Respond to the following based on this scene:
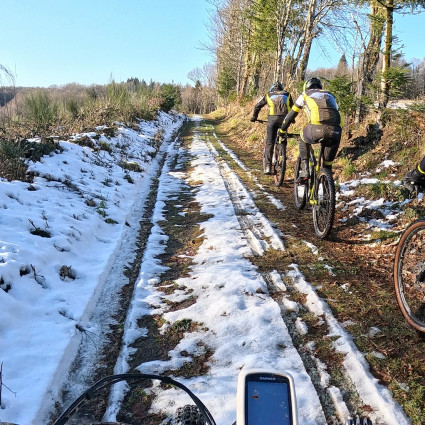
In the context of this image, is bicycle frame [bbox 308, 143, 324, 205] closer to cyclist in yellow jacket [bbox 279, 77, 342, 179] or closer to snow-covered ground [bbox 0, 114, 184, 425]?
cyclist in yellow jacket [bbox 279, 77, 342, 179]

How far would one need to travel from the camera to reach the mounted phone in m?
1.35

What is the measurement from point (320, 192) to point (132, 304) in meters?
3.07

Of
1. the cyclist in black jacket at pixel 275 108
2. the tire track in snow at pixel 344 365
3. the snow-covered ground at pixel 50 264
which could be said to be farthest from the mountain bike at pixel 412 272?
the cyclist in black jacket at pixel 275 108

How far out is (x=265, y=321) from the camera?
331cm

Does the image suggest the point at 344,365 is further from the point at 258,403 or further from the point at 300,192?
the point at 300,192

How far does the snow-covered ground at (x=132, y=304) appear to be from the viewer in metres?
2.53

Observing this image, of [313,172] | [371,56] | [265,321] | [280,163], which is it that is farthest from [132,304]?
[371,56]

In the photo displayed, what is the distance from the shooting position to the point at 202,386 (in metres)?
2.63

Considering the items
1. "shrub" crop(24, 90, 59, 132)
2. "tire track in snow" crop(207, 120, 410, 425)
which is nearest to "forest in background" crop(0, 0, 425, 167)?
"shrub" crop(24, 90, 59, 132)

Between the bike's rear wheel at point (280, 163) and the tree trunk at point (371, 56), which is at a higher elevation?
the tree trunk at point (371, 56)

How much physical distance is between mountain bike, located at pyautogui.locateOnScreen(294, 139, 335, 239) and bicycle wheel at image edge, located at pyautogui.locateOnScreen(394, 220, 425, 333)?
152 cm

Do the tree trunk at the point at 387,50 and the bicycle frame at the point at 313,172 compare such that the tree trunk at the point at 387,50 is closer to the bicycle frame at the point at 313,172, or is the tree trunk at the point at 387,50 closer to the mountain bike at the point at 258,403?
the bicycle frame at the point at 313,172

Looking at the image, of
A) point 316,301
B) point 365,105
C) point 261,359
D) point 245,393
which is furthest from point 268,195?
point 245,393

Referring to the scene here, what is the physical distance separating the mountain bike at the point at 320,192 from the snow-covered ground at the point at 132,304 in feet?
2.09
